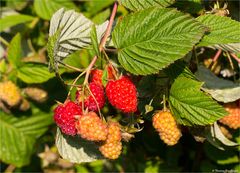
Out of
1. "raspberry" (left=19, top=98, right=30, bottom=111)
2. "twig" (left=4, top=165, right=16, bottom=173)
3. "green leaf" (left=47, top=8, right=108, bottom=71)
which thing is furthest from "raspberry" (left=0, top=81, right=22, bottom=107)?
"green leaf" (left=47, top=8, right=108, bottom=71)

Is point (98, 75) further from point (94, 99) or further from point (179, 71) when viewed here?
point (179, 71)

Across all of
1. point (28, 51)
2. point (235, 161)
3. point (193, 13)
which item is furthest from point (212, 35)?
point (28, 51)

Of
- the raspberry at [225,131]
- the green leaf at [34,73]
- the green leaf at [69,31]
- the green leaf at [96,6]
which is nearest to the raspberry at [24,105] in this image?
the green leaf at [34,73]

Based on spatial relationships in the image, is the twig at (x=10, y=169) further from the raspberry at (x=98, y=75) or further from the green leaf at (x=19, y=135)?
the raspberry at (x=98, y=75)

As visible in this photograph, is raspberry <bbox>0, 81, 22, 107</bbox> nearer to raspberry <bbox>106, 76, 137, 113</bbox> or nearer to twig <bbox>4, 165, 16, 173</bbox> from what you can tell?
twig <bbox>4, 165, 16, 173</bbox>

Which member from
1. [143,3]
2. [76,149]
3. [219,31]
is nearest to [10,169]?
[76,149]

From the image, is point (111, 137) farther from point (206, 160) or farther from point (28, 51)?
point (28, 51)

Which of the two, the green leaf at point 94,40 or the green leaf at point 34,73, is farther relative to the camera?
the green leaf at point 34,73
